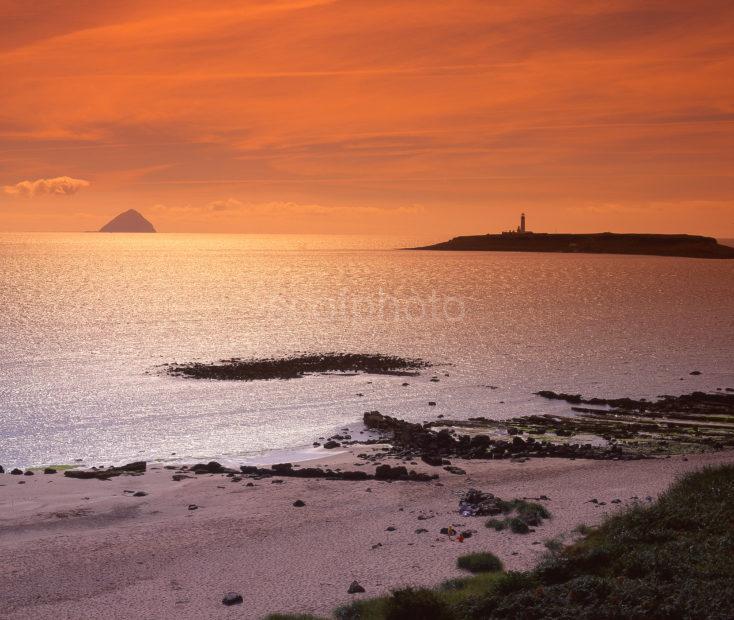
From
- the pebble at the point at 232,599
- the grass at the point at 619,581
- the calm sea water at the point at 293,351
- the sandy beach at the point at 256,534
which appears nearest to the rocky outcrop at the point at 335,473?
the sandy beach at the point at 256,534

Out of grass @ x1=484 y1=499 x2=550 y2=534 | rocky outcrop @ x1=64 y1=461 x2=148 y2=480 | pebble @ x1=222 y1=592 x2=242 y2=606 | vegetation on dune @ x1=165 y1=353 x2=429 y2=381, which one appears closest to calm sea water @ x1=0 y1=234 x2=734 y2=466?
vegetation on dune @ x1=165 y1=353 x2=429 y2=381

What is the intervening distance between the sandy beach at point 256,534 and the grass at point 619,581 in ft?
6.17

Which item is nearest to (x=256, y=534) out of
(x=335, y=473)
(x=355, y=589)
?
(x=355, y=589)

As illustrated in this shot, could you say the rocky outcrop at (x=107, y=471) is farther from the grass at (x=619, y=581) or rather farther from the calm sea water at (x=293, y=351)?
the grass at (x=619, y=581)

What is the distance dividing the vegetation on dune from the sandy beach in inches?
1033

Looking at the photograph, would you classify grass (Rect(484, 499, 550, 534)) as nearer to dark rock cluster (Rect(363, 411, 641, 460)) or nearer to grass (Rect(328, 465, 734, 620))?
grass (Rect(328, 465, 734, 620))

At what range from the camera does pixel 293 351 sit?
68.9 metres

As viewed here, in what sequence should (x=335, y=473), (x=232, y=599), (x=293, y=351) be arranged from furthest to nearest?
(x=293, y=351)
(x=335, y=473)
(x=232, y=599)

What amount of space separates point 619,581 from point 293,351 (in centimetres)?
5572

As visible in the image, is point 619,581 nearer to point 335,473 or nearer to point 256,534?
point 256,534

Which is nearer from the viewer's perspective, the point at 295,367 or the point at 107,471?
the point at 107,471

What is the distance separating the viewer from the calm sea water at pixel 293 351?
40781 millimetres

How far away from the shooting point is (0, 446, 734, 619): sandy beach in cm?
1756

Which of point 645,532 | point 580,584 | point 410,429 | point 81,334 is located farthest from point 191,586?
point 81,334
